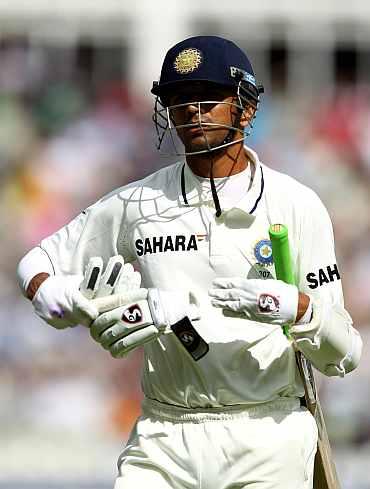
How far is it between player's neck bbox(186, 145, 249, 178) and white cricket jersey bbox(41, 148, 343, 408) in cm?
4

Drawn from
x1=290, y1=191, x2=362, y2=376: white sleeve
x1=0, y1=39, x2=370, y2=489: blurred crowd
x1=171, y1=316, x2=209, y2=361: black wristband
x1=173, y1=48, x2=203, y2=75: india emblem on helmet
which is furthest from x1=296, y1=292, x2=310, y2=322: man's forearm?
x1=0, y1=39, x2=370, y2=489: blurred crowd

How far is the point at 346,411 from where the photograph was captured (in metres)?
8.36

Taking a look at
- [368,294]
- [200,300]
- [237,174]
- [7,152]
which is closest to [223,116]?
[237,174]

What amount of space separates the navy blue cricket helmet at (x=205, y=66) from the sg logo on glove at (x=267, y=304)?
2.36 feet

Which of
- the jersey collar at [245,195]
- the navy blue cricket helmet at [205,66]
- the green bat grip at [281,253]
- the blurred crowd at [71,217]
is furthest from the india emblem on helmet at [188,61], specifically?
the blurred crowd at [71,217]

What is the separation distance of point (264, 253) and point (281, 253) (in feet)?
0.66

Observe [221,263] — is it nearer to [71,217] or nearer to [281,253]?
[281,253]

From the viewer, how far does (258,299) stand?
10.8ft

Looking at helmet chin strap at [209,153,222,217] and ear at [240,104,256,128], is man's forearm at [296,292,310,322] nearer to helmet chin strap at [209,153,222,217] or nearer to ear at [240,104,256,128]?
helmet chin strap at [209,153,222,217]

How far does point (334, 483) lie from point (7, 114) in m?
6.13

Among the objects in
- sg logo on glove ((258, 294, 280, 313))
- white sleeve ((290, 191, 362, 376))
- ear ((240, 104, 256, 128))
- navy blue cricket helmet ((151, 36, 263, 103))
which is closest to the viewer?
sg logo on glove ((258, 294, 280, 313))

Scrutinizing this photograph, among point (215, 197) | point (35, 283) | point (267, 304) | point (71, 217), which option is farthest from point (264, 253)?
point (71, 217)

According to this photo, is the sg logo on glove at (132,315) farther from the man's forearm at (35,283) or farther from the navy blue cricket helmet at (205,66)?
Answer: the navy blue cricket helmet at (205,66)

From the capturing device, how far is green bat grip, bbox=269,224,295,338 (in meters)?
3.36
